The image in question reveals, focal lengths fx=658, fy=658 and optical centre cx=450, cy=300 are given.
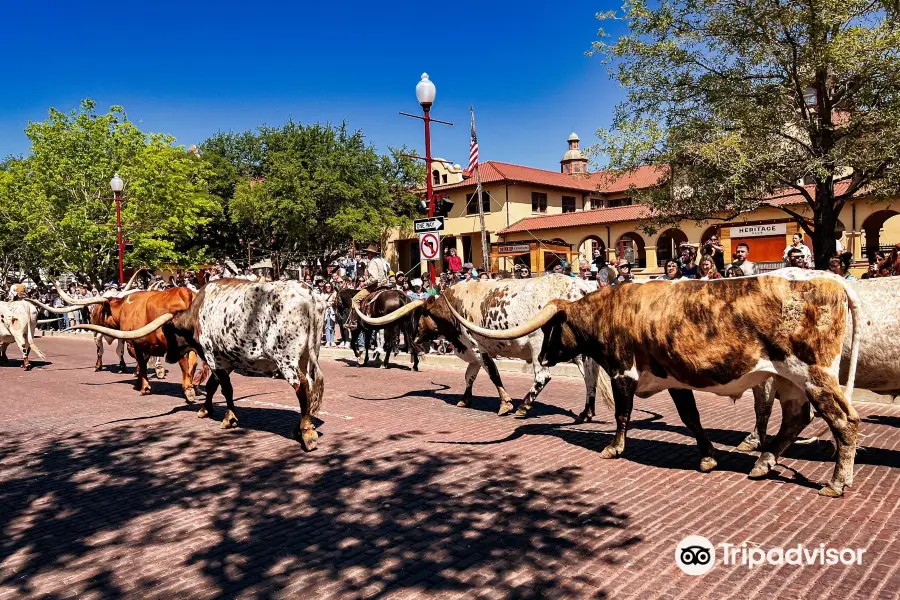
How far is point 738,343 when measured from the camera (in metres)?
5.51

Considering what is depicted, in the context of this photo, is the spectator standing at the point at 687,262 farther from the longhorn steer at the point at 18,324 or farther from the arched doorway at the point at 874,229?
the arched doorway at the point at 874,229

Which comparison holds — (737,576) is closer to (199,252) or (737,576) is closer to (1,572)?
(1,572)

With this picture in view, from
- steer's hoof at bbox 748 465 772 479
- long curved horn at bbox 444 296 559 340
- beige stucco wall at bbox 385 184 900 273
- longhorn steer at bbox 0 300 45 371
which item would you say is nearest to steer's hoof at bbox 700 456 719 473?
steer's hoof at bbox 748 465 772 479

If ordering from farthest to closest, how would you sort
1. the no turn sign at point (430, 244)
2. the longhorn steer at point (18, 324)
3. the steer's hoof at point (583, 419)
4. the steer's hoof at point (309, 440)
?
the longhorn steer at point (18, 324) → the no turn sign at point (430, 244) → the steer's hoof at point (583, 419) → the steer's hoof at point (309, 440)

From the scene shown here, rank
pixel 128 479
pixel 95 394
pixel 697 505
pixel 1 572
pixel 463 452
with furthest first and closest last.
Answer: pixel 95 394 → pixel 463 452 → pixel 128 479 → pixel 697 505 → pixel 1 572

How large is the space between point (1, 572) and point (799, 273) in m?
6.47

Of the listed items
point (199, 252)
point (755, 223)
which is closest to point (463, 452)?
point (755, 223)

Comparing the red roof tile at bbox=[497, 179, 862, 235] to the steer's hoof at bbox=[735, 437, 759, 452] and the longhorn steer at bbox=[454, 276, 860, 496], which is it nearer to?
the steer's hoof at bbox=[735, 437, 759, 452]

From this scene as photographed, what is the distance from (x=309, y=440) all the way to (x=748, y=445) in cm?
468

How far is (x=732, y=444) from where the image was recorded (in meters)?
7.20

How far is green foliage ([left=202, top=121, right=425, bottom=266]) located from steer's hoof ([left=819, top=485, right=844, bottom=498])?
39870 mm

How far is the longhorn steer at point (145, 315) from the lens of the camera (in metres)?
10.4

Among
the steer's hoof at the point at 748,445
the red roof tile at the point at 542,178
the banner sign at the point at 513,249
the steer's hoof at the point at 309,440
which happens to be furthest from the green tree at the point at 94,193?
the steer's hoof at the point at 748,445

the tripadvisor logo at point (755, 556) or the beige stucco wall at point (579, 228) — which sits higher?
the beige stucco wall at point (579, 228)
